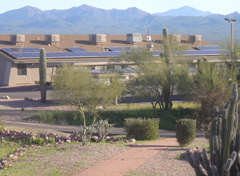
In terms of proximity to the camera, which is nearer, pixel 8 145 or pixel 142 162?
pixel 142 162

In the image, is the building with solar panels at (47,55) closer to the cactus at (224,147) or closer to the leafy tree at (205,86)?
the leafy tree at (205,86)

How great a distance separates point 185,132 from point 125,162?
3.98 m

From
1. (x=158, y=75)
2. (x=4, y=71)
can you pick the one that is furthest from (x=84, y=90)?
(x=4, y=71)

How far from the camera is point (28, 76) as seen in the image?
4675 centimetres

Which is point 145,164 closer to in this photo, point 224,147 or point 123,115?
point 224,147

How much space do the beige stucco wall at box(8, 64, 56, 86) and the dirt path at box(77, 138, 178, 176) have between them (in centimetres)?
3209

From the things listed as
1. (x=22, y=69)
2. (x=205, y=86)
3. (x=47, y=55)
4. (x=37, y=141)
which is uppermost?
(x=47, y=55)

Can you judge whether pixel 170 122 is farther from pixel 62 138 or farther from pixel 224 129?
pixel 224 129

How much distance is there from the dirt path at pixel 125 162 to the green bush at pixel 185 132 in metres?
0.71

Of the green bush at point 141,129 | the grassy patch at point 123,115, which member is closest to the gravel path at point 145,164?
the green bush at point 141,129

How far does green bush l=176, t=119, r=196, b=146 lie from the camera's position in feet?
51.0

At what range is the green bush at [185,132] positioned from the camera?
51.0 ft

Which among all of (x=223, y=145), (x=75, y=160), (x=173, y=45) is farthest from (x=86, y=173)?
(x=173, y=45)

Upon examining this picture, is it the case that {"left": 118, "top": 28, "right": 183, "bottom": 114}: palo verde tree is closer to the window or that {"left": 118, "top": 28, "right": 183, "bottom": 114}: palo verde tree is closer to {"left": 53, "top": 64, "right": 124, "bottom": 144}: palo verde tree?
{"left": 53, "top": 64, "right": 124, "bottom": 144}: palo verde tree
